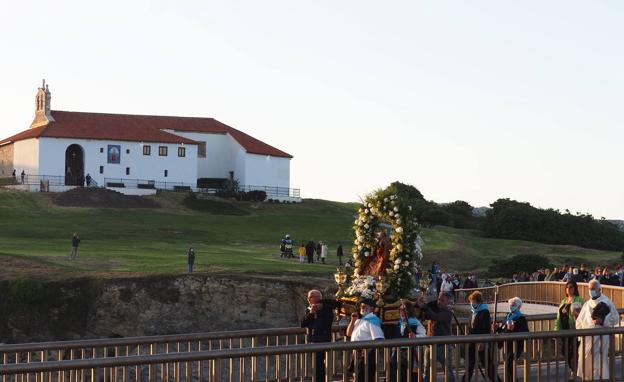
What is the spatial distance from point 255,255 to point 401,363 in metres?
46.3

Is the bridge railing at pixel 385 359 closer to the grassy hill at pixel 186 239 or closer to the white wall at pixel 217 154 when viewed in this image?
the grassy hill at pixel 186 239

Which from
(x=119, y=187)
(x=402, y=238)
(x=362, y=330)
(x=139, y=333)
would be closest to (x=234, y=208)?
(x=119, y=187)

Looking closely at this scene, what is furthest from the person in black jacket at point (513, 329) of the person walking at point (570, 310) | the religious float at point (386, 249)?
the religious float at point (386, 249)

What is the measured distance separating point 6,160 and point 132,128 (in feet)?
40.3

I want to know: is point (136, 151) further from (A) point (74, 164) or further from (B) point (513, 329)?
(B) point (513, 329)

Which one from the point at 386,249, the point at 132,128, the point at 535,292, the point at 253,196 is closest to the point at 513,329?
the point at 386,249

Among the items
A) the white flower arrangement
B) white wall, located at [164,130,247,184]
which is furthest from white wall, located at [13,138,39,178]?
the white flower arrangement

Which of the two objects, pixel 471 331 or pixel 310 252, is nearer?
pixel 471 331

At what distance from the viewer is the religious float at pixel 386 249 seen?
21.9 m

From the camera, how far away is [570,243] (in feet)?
302

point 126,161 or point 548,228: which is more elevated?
point 126,161

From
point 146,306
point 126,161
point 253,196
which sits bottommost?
point 146,306

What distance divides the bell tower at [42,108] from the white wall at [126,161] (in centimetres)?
604

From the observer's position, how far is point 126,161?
347 ft
